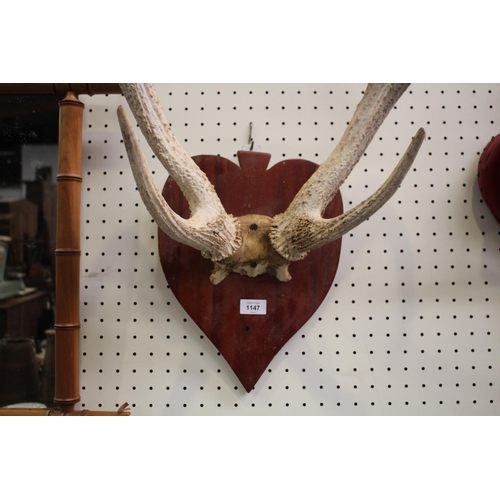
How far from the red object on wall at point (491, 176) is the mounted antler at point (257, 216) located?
1.08ft

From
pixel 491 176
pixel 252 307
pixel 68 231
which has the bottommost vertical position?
pixel 252 307

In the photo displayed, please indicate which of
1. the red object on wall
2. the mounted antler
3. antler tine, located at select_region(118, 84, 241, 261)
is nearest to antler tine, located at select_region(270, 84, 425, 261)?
the mounted antler

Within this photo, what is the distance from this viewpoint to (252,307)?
0.81 meters

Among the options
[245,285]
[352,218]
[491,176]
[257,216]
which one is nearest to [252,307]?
[245,285]

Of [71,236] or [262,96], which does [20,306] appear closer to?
[71,236]

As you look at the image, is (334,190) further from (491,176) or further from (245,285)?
(491,176)

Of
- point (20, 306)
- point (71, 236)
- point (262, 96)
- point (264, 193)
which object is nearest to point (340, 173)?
point (264, 193)

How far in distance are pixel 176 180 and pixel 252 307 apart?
0.30 metres

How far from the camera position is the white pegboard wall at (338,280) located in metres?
0.84

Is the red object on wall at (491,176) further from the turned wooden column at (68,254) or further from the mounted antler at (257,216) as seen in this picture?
the turned wooden column at (68,254)

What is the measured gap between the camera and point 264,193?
811 millimetres

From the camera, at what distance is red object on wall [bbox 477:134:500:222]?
845mm

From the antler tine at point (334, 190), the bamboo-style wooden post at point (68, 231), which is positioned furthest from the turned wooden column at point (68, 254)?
the antler tine at point (334, 190)

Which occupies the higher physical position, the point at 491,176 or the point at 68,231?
the point at 491,176
